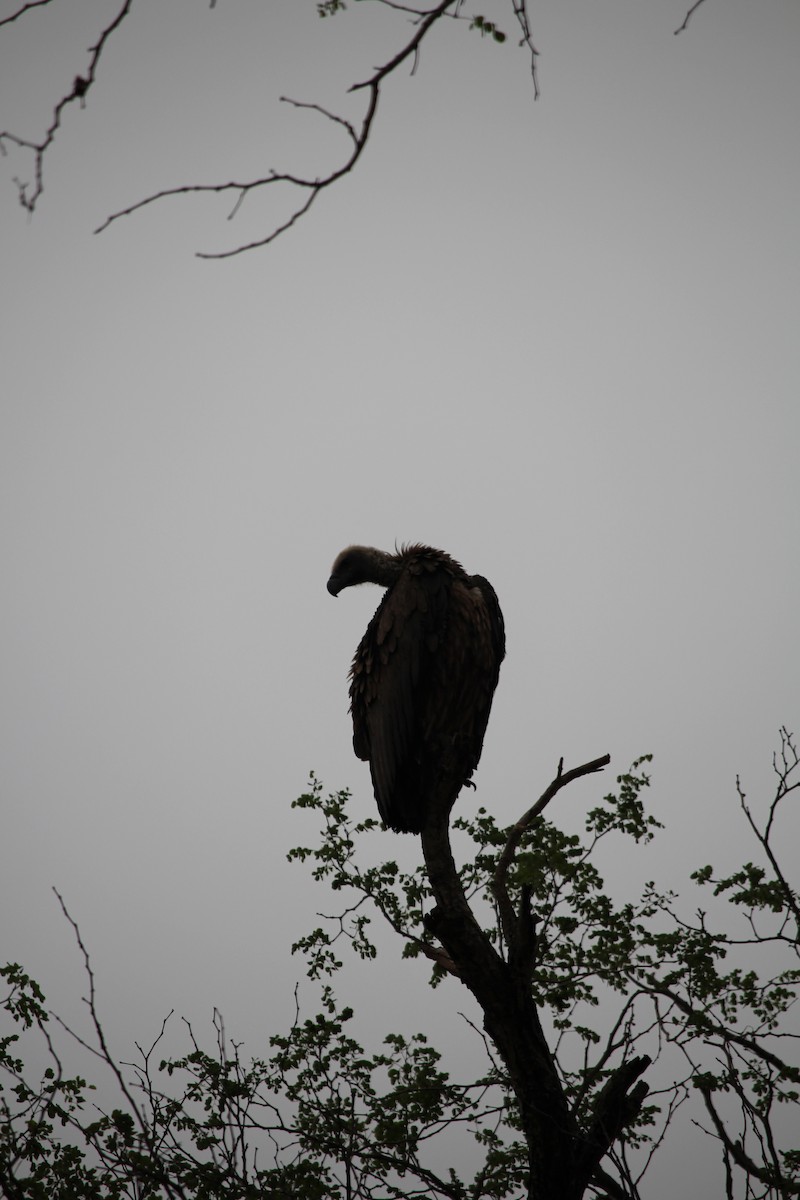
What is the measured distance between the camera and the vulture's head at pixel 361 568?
8.34 meters

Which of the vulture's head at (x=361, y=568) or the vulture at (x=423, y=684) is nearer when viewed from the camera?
the vulture at (x=423, y=684)

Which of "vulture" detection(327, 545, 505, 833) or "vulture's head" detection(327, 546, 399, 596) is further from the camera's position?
"vulture's head" detection(327, 546, 399, 596)

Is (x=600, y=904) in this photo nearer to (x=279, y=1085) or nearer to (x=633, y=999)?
(x=633, y=999)

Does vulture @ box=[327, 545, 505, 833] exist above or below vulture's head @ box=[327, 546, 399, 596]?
below

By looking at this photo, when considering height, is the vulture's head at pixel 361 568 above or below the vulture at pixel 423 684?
above

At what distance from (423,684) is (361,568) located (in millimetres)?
2171

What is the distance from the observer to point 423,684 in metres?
6.59

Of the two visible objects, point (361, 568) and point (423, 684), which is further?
point (361, 568)

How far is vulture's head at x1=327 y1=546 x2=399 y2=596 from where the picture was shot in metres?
8.34

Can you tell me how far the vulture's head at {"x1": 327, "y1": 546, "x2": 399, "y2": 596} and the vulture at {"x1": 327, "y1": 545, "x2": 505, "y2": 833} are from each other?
118 centimetres

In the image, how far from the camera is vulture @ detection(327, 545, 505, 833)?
6340 mm

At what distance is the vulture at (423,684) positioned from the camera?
6.34m

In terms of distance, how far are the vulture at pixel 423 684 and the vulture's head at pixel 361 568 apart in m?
1.18

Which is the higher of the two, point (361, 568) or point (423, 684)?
point (361, 568)
